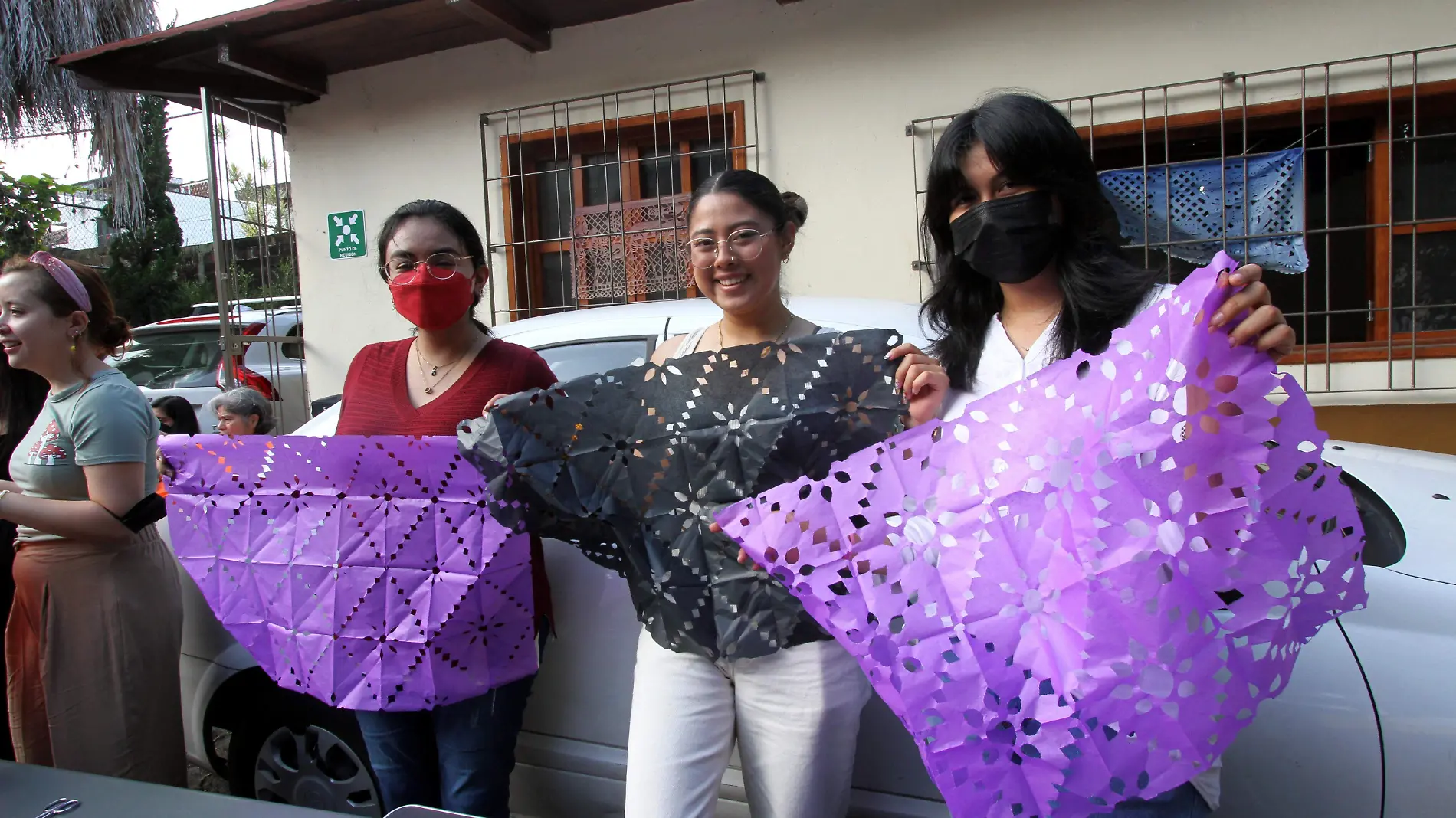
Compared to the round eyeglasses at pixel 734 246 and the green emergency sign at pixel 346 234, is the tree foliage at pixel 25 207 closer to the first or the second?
the green emergency sign at pixel 346 234

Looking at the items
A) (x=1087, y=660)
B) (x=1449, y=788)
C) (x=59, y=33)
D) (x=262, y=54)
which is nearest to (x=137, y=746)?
(x=1087, y=660)

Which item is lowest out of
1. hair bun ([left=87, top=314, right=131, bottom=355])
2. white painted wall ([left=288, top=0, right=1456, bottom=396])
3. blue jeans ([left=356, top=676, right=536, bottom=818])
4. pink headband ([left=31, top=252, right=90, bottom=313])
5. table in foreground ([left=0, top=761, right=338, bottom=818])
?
blue jeans ([left=356, top=676, right=536, bottom=818])

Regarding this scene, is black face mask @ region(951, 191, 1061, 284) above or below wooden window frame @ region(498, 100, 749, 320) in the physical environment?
below

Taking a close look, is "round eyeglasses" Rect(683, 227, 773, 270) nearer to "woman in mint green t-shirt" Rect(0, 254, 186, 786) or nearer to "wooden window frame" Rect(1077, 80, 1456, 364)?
"woman in mint green t-shirt" Rect(0, 254, 186, 786)

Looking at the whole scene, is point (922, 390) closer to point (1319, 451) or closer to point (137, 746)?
point (1319, 451)

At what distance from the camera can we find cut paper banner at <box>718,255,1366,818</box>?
3.64 feet

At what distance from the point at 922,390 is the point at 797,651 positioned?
0.51m

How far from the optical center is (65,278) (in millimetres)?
2471

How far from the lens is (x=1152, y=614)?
1092mm

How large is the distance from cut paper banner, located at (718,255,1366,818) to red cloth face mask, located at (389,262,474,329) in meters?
1.19

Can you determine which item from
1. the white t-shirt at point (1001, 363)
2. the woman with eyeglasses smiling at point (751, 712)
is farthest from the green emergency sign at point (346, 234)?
the white t-shirt at point (1001, 363)

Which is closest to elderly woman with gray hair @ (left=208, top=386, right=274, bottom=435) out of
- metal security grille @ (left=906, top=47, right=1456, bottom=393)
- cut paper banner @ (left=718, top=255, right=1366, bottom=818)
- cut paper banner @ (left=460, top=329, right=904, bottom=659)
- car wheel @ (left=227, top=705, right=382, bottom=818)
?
car wheel @ (left=227, top=705, right=382, bottom=818)

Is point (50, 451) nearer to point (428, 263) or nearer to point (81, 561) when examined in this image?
point (81, 561)

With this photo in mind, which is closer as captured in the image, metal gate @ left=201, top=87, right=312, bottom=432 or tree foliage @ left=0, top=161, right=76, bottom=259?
metal gate @ left=201, top=87, right=312, bottom=432
